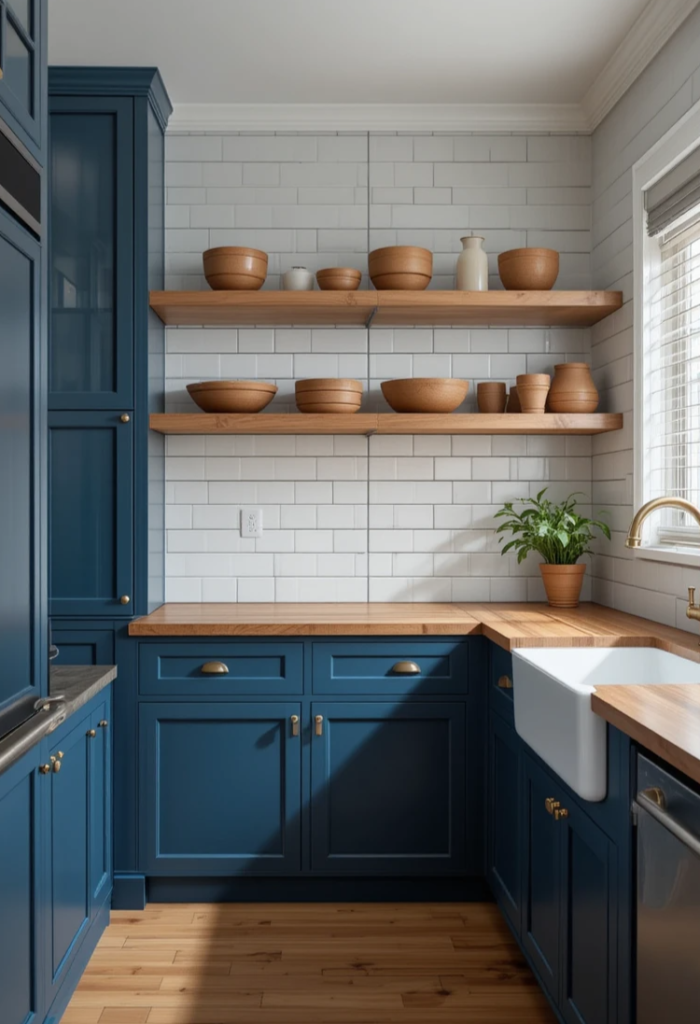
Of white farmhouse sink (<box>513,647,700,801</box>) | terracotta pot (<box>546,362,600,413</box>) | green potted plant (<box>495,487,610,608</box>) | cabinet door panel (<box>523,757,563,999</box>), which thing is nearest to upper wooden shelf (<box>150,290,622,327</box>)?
terracotta pot (<box>546,362,600,413</box>)

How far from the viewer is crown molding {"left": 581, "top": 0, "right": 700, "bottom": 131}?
265 centimetres

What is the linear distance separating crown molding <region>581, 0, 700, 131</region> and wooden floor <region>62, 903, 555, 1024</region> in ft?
9.53

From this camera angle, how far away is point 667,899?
1505 mm

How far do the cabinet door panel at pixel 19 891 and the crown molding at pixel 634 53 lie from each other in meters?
2.78

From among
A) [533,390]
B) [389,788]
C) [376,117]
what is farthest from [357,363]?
[389,788]

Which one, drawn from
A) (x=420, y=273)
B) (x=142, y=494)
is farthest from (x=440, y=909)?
(x=420, y=273)

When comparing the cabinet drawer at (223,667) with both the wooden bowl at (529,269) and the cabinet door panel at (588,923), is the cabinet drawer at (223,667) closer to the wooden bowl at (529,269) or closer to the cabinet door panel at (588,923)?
the cabinet door panel at (588,923)

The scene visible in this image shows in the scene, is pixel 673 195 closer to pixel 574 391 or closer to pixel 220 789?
pixel 574 391

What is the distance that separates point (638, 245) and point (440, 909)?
2390mm

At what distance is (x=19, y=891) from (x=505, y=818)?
1.45m

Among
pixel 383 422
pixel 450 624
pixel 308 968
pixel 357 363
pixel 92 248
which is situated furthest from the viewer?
pixel 357 363

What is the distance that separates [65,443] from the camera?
3016 millimetres

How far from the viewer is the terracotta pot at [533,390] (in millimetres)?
3213

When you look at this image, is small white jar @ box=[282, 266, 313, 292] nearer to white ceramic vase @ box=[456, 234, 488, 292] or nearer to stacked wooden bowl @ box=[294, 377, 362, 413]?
stacked wooden bowl @ box=[294, 377, 362, 413]
